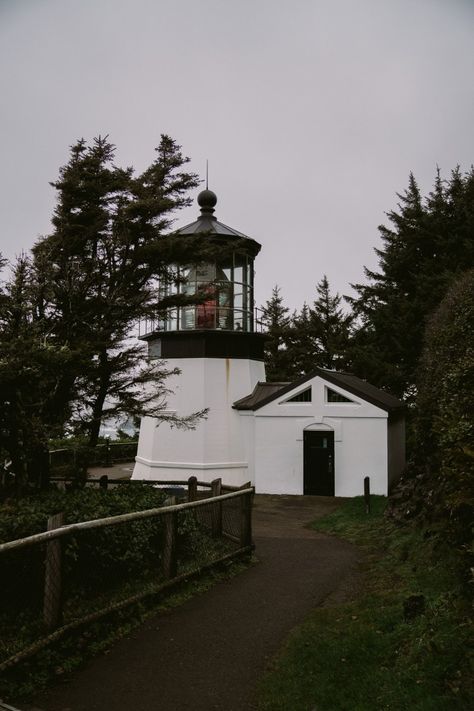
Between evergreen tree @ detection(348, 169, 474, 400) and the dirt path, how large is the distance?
22.1 metres

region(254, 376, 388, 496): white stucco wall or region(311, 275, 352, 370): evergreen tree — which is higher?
region(311, 275, 352, 370): evergreen tree

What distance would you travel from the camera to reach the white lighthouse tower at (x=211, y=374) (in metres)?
20.3

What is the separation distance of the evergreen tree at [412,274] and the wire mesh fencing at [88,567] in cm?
2346

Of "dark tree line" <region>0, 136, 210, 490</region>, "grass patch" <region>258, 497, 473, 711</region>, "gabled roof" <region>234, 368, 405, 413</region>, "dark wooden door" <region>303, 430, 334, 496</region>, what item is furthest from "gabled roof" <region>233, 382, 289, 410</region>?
"grass patch" <region>258, 497, 473, 711</region>

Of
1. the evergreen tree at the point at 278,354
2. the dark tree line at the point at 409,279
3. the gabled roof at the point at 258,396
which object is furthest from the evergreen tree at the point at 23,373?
the evergreen tree at the point at 278,354

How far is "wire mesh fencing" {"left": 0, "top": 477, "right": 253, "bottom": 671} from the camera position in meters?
5.59

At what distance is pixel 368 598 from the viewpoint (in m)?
7.50

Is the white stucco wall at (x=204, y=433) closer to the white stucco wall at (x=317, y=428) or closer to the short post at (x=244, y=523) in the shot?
the white stucco wall at (x=317, y=428)

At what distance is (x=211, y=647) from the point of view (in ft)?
20.0

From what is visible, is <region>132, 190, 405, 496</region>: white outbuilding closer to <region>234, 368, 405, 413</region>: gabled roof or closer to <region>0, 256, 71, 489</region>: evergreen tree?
<region>234, 368, 405, 413</region>: gabled roof

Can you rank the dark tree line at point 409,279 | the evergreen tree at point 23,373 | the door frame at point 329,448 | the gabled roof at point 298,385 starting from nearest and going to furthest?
the evergreen tree at point 23,373, the gabled roof at point 298,385, the door frame at point 329,448, the dark tree line at point 409,279

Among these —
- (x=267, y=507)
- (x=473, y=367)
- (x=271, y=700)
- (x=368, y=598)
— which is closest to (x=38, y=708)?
(x=271, y=700)

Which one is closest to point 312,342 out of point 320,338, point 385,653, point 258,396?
point 320,338

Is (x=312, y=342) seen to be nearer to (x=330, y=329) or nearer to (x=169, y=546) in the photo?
(x=330, y=329)
